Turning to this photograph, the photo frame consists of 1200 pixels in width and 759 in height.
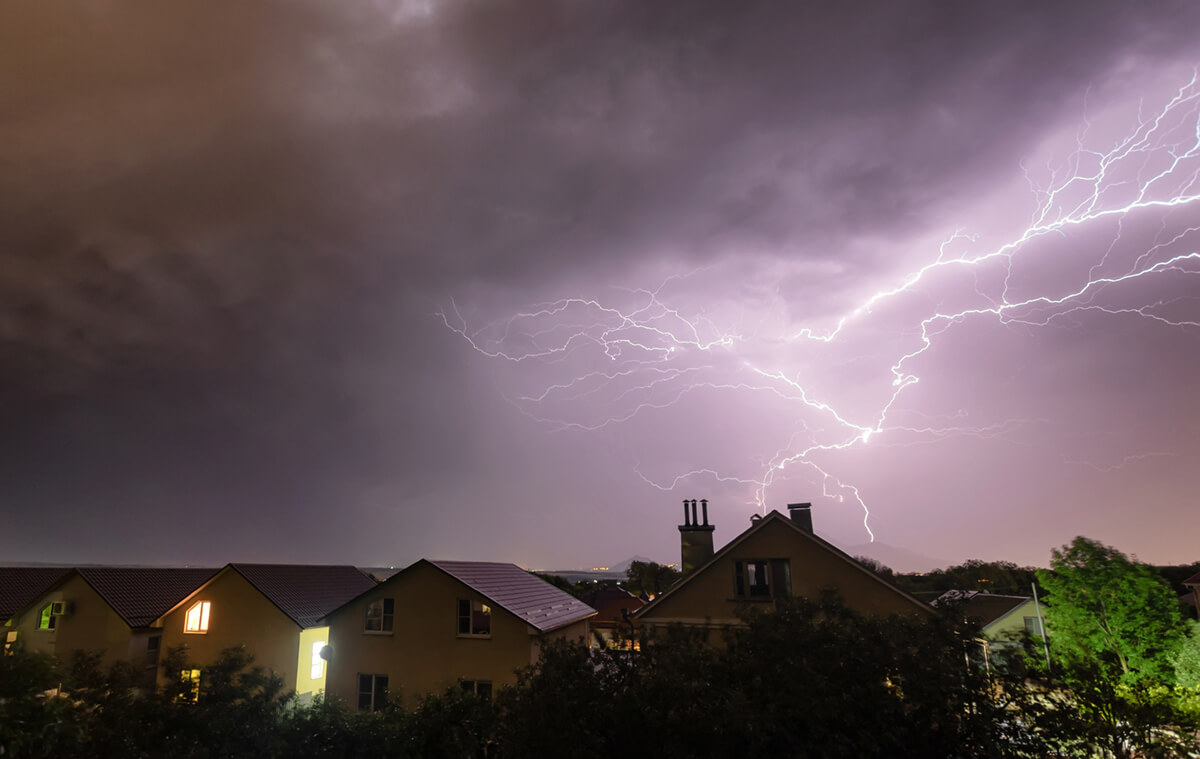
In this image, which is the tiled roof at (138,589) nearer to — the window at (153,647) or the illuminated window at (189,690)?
the window at (153,647)

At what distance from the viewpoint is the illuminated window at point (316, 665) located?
27266mm

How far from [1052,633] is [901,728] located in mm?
23875

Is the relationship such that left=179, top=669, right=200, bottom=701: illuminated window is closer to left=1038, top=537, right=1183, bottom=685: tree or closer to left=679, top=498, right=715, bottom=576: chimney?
left=679, top=498, right=715, bottom=576: chimney

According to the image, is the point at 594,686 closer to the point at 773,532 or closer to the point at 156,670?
the point at 773,532

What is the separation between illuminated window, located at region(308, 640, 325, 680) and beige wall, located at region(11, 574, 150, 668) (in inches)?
341

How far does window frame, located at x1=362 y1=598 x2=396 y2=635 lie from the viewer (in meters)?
24.8

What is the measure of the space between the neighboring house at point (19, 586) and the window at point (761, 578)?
36.9 m

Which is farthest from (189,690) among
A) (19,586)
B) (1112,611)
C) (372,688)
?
(19,586)

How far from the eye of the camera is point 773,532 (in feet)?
73.3

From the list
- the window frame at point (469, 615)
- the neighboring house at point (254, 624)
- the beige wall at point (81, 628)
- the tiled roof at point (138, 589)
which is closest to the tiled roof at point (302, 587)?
the neighboring house at point (254, 624)

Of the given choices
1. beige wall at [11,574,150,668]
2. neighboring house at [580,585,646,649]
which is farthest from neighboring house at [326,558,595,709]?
beige wall at [11,574,150,668]

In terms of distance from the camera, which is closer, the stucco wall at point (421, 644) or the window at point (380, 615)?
the stucco wall at point (421, 644)

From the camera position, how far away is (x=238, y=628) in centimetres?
2748

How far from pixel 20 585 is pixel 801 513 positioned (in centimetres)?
4852
